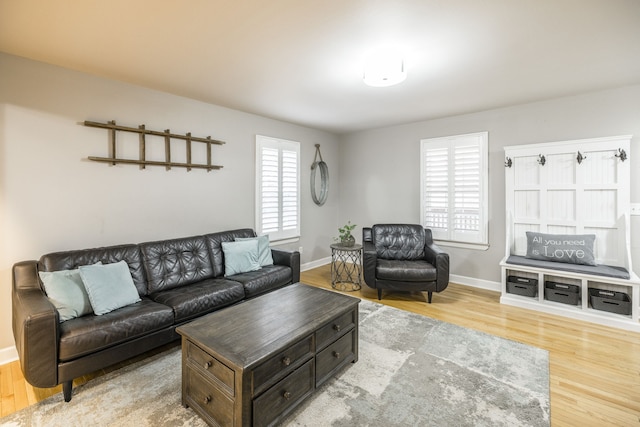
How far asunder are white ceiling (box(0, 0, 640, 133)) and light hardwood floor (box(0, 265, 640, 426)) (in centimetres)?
255

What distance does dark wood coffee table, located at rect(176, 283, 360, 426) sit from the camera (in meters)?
1.55

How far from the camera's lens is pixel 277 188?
15.1 ft

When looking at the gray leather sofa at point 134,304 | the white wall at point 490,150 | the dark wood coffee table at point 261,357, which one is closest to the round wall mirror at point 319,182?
the white wall at point 490,150

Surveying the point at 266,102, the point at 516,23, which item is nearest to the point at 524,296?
the point at 516,23

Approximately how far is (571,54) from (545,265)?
7.04ft

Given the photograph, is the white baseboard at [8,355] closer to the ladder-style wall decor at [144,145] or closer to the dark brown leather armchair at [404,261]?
the ladder-style wall decor at [144,145]

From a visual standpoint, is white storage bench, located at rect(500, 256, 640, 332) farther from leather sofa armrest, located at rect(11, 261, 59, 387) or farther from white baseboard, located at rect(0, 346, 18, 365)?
white baseboard, located at rect(0, 346, 18, 365)

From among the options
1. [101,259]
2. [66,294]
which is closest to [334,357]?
[66,294]

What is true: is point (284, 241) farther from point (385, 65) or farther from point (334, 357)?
point (385, 65)

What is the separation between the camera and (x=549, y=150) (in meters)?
3.56

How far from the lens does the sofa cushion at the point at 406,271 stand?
3.55m

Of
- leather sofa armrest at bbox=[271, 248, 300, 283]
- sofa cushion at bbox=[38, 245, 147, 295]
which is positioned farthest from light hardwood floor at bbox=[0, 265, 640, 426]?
leather sofa armrest at bbox=[271, 248, 300, 283]

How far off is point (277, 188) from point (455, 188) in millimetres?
2740

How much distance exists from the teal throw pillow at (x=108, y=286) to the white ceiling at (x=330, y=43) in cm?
179
